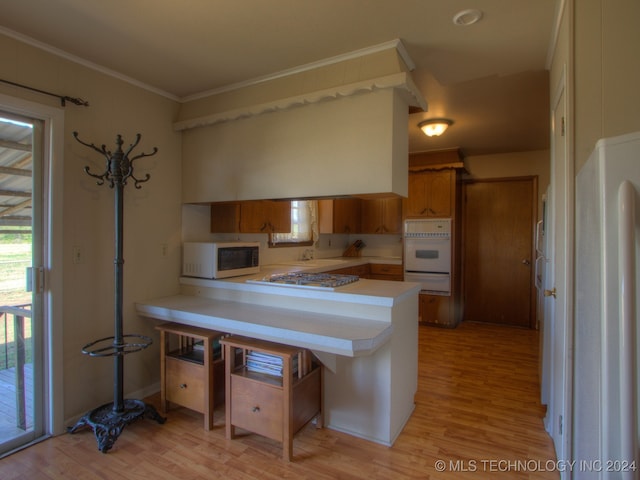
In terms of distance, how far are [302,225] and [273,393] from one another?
289 cm

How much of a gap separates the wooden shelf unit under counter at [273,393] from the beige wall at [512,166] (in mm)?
4105

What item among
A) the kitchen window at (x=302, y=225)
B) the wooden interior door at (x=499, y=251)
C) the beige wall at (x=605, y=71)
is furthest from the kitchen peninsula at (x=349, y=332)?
the wooden interior door at (x=499, y=251)

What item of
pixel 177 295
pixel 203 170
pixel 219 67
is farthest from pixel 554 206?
pixel 177 295

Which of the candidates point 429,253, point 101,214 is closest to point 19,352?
point 101,214

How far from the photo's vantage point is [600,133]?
4.80 ft

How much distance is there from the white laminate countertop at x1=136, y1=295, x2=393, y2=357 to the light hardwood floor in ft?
2.24

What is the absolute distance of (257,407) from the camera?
2.05 m

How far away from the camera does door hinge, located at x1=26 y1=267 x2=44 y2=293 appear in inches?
85.0

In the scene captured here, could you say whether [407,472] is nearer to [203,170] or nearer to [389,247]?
[203,170]

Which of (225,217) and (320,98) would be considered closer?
(320,98)

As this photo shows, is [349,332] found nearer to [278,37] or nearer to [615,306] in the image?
[615,306]

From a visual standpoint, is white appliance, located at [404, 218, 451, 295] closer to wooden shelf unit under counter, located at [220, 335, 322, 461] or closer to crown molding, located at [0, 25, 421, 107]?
crown molding, located at [0, 25, 421, 107]

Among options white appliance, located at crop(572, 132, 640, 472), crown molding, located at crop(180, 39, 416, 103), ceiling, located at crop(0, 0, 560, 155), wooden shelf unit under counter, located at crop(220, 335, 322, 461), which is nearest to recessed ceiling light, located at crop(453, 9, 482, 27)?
ceiling, located at crop(0, 0, 560, 155)

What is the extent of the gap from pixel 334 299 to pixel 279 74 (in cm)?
168
